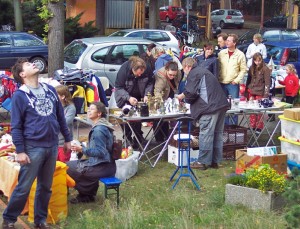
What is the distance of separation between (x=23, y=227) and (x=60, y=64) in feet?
26.7

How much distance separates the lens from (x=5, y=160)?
8.17 m

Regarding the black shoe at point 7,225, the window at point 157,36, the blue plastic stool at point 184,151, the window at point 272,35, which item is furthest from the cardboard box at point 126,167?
the window at point 272,35

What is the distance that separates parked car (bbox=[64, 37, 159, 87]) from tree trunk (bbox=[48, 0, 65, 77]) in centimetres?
99

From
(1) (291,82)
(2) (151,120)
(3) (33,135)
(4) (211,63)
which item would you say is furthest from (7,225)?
(1) (291,82)

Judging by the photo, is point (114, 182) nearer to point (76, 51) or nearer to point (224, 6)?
point (76, 51)

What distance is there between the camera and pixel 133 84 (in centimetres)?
1087

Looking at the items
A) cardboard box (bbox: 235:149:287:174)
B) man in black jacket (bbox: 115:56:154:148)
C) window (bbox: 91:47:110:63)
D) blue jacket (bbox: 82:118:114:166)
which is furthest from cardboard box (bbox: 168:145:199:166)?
window (bbox: 91:47:110:63)

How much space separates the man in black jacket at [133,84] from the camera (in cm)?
1055

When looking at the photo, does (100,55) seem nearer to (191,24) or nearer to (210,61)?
(210,61)

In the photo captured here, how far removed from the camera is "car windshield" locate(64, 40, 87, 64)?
642 inches

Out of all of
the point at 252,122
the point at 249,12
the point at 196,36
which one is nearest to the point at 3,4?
the point at 196,36

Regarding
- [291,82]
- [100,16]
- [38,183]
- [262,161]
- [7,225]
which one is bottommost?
[7,225]

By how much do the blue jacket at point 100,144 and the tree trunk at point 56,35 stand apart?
697 centimetres

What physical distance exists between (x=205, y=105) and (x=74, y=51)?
24.6 ft
